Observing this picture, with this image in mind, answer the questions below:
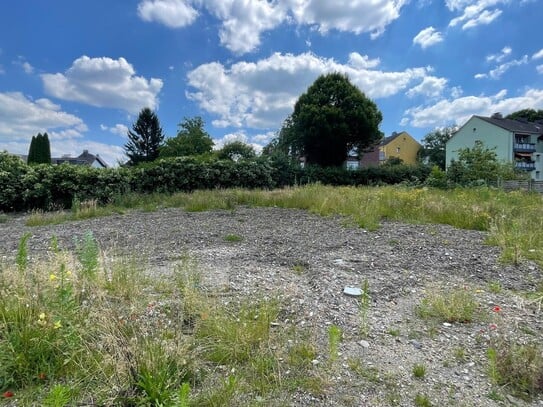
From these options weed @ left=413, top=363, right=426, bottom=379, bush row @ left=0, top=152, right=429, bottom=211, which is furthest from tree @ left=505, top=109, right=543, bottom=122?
weed @ left=413, top=363, right=426, bottom=379

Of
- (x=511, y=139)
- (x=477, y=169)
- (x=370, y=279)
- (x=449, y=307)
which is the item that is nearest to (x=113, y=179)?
(x=370, y=279)

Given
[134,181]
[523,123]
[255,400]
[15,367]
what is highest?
[523,123]

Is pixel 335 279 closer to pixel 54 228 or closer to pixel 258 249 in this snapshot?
pixel 258 249

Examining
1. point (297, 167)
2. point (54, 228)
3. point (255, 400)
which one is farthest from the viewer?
point (297, 167)

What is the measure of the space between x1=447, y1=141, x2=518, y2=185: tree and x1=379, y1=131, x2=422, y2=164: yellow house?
34.4 meters

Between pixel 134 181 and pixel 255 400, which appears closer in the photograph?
pixel 255 400

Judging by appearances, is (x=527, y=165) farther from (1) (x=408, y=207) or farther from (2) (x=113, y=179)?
(2) (x=113, y=179)

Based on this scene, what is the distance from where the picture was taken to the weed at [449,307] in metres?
2.52

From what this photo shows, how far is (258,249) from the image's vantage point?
462 centimetres

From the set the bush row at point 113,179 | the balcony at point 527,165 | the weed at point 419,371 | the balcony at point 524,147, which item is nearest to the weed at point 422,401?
the weed at point 419,371

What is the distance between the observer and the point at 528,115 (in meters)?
47.1

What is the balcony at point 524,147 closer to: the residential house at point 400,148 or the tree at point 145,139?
the residential house at point 400,148

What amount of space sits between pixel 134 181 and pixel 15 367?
34.1ft

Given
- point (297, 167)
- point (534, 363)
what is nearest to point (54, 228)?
→ point (534, 363)
